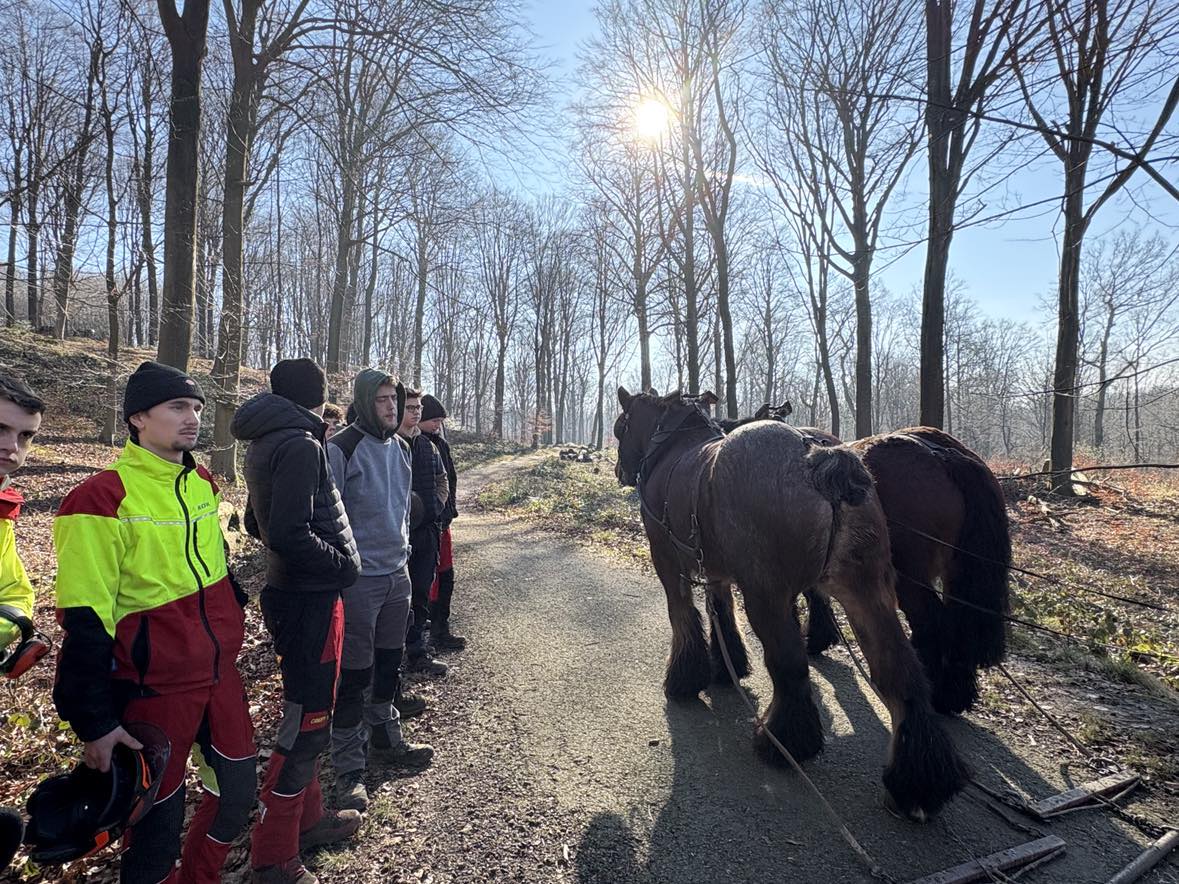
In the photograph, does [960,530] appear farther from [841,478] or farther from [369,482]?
[369,482]

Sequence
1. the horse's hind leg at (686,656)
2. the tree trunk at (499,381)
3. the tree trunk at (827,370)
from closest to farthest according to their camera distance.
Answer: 1. the horse's hind leg at (686,656)
2. the tree trunk at (827,370)
3. the tree trunk at (499,381)

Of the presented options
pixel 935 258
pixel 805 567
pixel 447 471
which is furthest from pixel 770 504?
pixel 935 258

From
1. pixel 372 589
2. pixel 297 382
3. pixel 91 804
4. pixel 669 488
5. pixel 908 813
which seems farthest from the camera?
pixel 669 488

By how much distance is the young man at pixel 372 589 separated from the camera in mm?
2814

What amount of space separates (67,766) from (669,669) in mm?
3567

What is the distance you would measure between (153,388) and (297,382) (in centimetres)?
62

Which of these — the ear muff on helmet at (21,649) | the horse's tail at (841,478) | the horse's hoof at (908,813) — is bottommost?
the horse's hoof at (908,813)

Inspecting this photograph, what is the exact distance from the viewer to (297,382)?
2.52 m

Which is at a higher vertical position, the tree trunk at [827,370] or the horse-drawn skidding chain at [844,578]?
the tree trunk at [827,370]

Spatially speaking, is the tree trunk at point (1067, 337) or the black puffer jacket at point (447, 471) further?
the tree trunk at point (1067, 337)

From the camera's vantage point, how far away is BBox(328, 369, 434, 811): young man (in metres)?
2.81

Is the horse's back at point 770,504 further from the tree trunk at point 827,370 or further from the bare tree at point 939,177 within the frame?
the tree trunk at point 827,370

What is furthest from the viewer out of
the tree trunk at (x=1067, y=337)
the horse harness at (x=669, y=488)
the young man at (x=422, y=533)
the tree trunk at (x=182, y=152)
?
the tree trunk at (x=1067, y=337)

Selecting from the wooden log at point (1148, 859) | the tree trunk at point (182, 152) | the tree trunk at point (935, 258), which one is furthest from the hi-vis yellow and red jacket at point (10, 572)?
the tree trunk at point (935, 258)
